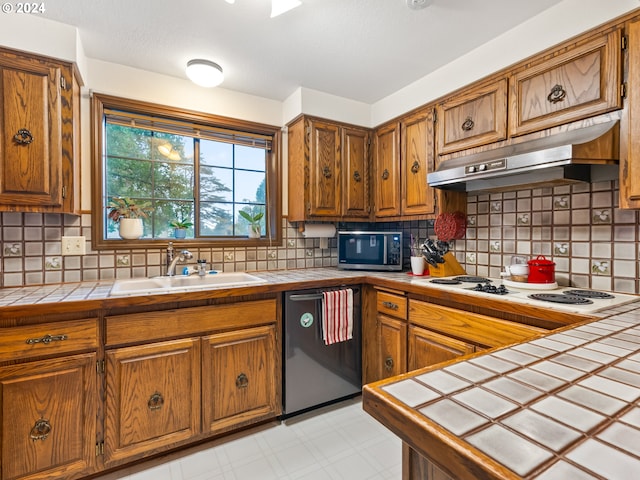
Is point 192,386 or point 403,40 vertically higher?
point 403,40

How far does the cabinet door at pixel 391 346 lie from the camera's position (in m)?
2.03

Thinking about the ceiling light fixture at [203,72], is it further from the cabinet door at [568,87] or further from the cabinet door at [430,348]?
the cabinet door at [430,348]

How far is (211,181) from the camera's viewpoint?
8.21 ft

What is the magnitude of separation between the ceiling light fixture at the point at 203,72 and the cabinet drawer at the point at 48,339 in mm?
1492

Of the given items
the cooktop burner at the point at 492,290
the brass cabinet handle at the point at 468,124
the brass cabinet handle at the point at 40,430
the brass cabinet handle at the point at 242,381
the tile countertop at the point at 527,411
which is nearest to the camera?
the tile countertop at the point at 527,411

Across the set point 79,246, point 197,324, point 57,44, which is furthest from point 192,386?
point 57,44

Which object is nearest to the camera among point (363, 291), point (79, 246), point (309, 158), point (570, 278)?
point (570, 278)

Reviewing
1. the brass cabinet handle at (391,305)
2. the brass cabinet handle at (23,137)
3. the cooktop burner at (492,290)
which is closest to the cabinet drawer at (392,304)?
the brass cabinet handle at (391,305)

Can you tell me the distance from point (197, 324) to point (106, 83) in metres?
1.66

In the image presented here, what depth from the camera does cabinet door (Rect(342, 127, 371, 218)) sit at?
8.54 feet

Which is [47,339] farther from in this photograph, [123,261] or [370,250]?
[370,250]

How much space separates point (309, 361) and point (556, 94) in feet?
6.63

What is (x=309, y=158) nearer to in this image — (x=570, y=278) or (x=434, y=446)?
(x=570, y=278)

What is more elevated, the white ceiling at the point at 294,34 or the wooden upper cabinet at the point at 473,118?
the white ceiling at the point at 294,34
